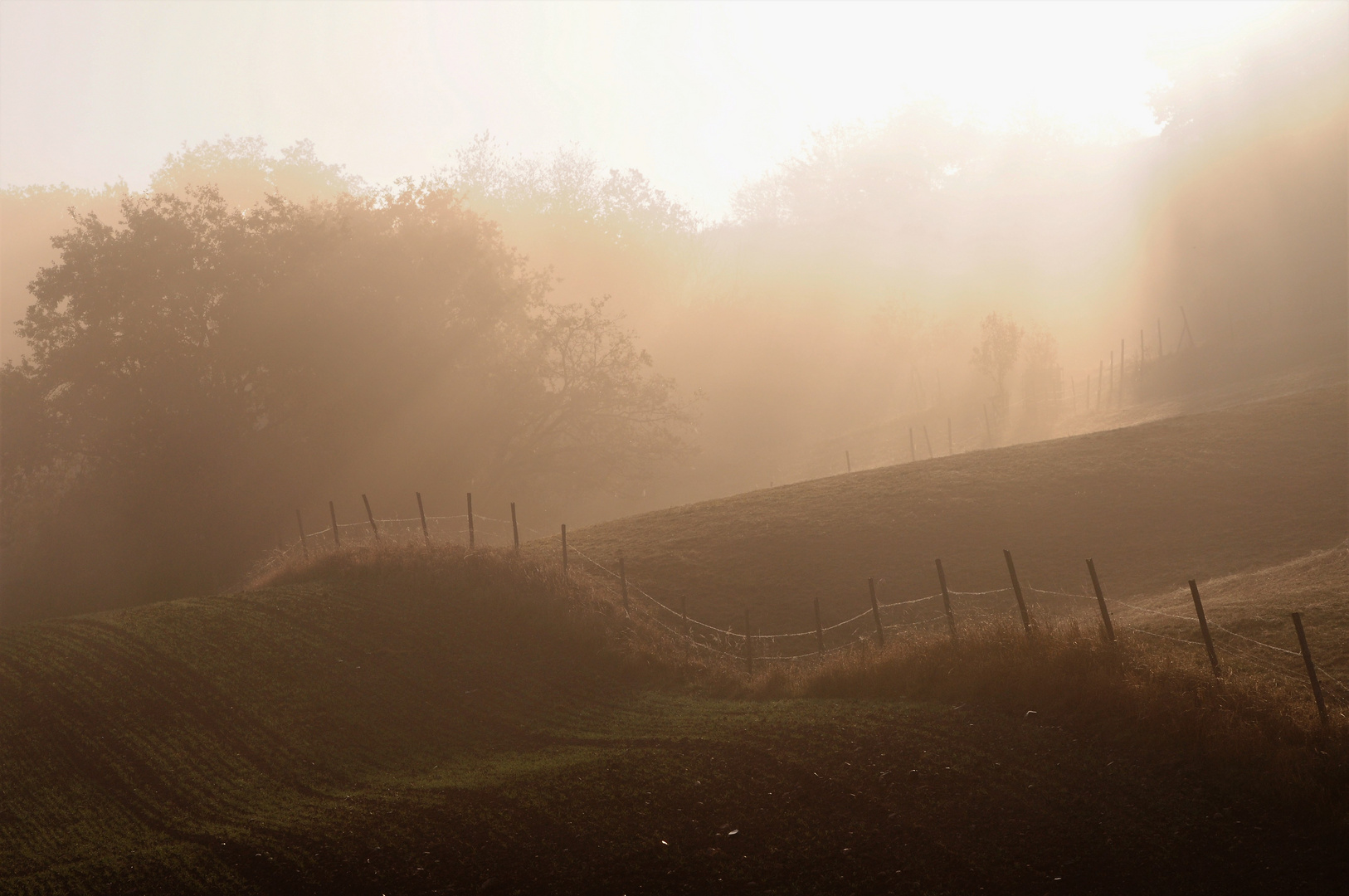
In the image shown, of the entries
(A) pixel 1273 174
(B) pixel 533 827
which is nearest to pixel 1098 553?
(B) pixel 533 827

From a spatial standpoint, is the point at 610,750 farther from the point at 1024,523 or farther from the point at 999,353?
the point at 999,353

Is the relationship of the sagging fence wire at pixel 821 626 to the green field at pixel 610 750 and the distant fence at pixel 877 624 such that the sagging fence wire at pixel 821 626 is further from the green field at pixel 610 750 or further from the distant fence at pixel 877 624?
the green field at pixel 610 750

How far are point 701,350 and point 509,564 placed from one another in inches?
2875

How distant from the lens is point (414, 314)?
4925cm

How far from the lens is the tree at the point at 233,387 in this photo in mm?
43156

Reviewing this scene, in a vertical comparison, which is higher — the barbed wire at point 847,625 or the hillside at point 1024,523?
the hillside at point 1024,523

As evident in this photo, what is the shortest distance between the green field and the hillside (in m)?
0.50

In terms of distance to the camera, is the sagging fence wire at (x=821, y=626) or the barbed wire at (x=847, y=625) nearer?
the barbed wire at (x=847, y=625)

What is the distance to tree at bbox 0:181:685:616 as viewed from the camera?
43156 mm

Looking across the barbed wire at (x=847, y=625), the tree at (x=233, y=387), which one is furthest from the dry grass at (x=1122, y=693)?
the tree at (x=233, y=387)

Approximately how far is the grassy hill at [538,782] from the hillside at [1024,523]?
30.0 feet

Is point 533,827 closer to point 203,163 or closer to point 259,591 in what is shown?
point 259,591

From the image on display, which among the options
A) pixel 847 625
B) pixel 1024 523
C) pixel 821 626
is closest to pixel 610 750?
pixel 821 626

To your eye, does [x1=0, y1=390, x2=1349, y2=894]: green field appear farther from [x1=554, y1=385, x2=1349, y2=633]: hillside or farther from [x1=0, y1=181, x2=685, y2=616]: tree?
[x1=0, y1=181, x2=685, y2=616]: tree
